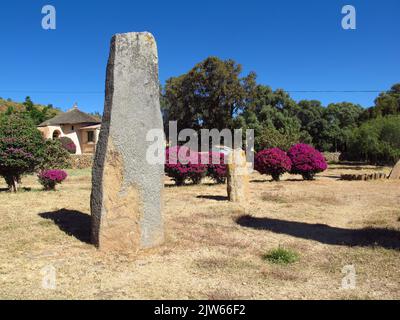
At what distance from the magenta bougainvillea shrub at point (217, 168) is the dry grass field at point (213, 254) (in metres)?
5.36

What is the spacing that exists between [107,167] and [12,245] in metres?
1.92

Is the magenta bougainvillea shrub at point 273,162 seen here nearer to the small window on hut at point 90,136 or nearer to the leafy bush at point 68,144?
the small window on hut at point 90,136

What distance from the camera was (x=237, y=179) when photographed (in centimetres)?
1030

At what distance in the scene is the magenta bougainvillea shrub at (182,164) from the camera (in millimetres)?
14414

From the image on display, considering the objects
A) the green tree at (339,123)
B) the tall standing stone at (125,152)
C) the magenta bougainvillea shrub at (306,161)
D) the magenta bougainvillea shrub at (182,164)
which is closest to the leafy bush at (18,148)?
the magenta bougainvillea shrub at (182,164)

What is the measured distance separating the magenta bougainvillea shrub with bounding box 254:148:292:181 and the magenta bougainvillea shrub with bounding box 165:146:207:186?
8.95 ft

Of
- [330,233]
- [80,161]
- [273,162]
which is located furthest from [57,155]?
[330,233]

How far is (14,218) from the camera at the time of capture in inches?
304

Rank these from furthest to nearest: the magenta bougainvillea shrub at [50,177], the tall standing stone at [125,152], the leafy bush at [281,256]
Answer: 1. the magenta bougainvillea shrub at [50,177]
2. the tall standing stone at [125,152]
3. the leafy bush at [281,256]

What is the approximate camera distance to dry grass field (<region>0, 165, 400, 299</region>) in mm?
4324

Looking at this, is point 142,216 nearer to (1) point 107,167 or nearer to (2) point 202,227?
(1) point 107,167

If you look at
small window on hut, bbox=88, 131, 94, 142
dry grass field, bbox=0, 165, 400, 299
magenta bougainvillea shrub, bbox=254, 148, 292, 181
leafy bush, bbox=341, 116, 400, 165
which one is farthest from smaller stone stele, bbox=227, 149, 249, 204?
small window on hut, bbox=88, 131, 94, 142

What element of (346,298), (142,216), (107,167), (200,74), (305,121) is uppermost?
(200,74)

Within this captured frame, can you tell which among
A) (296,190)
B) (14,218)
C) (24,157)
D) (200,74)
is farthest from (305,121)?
(14,218)
